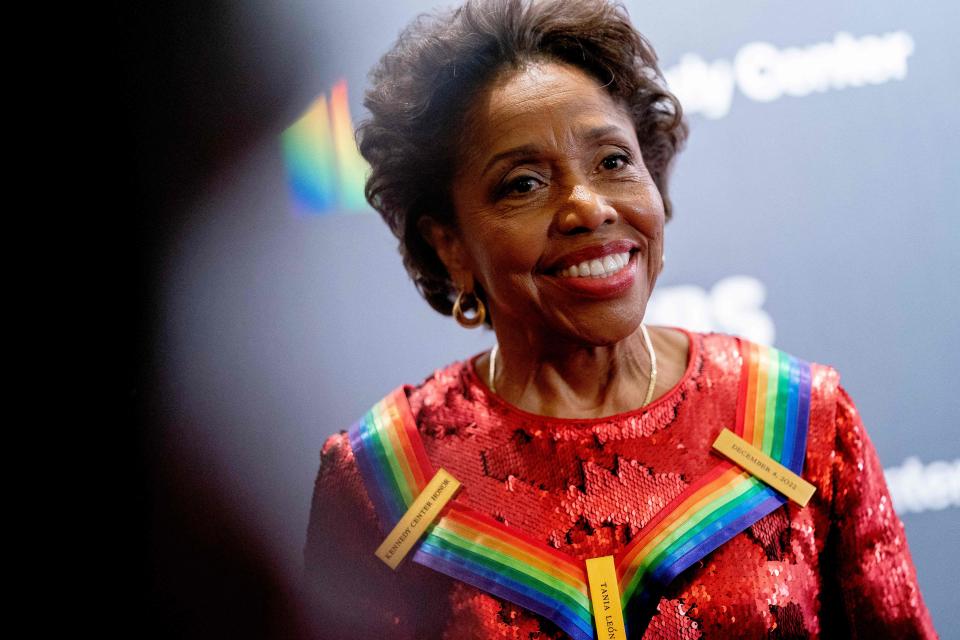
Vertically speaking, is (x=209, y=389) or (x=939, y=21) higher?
(x=939, y=21)

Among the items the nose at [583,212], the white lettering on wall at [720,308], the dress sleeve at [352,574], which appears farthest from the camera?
the white lettering on wall at [720,308]

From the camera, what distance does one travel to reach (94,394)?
3.77 ft

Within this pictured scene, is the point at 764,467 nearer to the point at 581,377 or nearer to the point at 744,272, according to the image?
the point at 581,377

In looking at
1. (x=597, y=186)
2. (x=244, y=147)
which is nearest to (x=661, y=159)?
(x=597, y=186)

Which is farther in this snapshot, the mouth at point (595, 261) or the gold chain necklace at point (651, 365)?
the gold chain necklace at point (651, 365)

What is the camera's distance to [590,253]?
1.24 meters

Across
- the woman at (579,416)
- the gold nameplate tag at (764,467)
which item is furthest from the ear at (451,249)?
the gold nameplate tag at (764,467)

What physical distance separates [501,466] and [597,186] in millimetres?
425

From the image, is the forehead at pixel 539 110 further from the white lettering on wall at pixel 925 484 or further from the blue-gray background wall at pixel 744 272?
the white lettering on wall at pixel 925 484

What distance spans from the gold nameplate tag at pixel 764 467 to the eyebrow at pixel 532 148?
17.5 inches

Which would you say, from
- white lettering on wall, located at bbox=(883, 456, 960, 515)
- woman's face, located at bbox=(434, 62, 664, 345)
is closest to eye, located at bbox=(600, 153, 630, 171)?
woman's face, located at bbox=(434, 62, 664, 345)

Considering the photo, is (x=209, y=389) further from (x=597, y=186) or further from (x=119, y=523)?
(x=597, y=186)

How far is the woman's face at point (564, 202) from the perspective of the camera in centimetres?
124

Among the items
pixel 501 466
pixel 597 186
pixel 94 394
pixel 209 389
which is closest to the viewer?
pixel 94 394
